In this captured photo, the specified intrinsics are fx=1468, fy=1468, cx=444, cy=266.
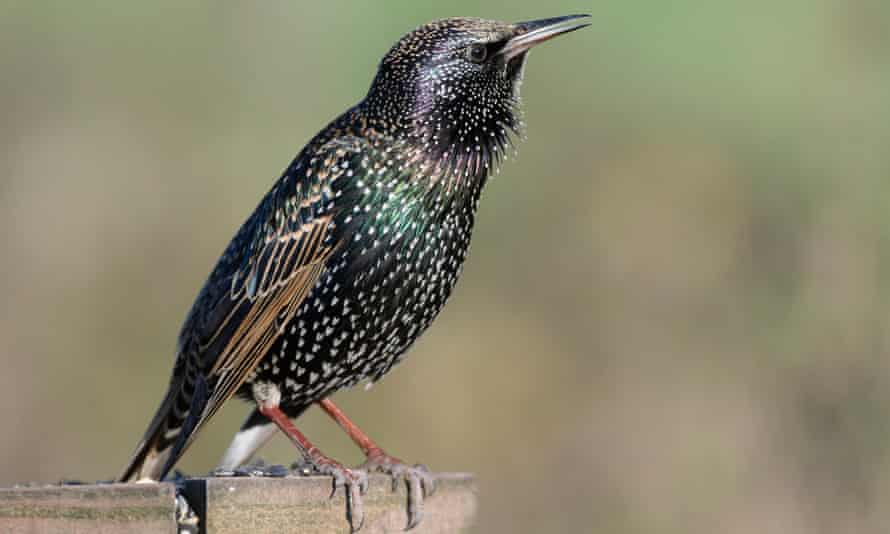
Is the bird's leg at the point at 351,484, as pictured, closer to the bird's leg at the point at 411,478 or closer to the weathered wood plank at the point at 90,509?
the bird's leg at the point at 411,478

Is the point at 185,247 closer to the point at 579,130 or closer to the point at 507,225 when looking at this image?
the point at 507,225

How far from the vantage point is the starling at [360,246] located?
3.87 m

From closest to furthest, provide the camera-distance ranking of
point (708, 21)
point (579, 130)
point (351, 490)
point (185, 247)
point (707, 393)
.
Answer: point (351, 490), point (707, 393), point (185, 247), point (579, 130), point (708, 21)

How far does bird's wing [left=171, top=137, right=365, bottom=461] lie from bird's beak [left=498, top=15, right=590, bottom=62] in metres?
0.49

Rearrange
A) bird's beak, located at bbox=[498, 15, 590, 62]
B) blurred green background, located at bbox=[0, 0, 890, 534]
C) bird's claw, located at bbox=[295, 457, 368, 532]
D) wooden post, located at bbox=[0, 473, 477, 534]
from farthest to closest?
blurred green background, located at bbox=[0, 0, 890, 534]
bird's beak, located at bbox=[498, 15, 590, 62]
bird's claw, located at bbox=[295, 457, 368, 532]
wooden post, located at bbox=[0, 473, 477, 534]

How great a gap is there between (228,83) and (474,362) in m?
1.87

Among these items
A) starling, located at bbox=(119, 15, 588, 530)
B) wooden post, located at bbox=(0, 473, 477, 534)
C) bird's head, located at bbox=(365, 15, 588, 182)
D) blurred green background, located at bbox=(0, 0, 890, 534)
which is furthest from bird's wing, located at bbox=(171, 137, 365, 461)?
blurred green background, located at bbox=(0, 0, 890, 534)

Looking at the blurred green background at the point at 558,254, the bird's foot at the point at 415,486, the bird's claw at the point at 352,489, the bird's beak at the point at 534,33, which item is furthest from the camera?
the blurred green background at the point at 558,254

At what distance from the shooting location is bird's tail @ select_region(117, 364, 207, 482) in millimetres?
4012

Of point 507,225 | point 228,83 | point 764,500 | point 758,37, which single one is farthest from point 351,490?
point 758,37

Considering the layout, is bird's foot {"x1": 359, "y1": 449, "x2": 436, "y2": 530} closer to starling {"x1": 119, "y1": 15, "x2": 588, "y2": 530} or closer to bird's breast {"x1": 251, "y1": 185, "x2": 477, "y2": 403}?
starling {"x1": 119, "y1": 15, "x2": 588, "y2": 530}

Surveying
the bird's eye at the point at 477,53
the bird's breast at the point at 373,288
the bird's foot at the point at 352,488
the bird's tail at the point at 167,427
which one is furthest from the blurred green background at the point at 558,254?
the bird's foot at the point at 352,488

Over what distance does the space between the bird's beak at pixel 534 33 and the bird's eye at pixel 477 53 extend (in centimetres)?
4

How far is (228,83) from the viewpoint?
7191mm
